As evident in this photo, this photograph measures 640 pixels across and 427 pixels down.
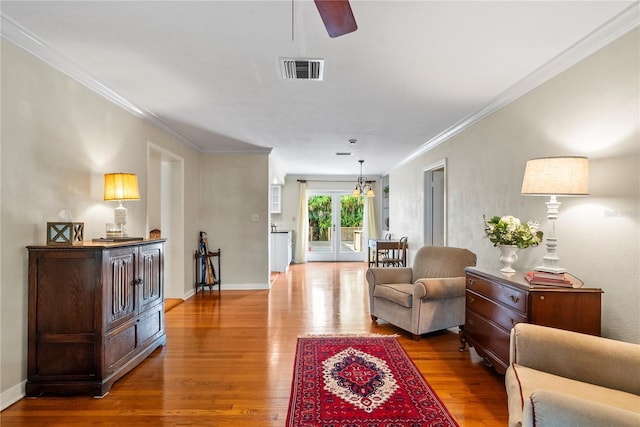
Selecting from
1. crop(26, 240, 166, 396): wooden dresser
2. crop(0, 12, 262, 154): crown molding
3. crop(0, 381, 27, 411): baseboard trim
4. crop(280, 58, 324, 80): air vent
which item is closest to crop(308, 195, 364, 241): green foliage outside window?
crop(0, 12, 262, 154): crown molding

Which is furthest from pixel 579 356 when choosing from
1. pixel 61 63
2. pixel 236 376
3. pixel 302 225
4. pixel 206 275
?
pixel 302 225

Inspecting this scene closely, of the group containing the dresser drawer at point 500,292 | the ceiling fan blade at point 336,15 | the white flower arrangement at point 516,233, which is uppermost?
the ceiling fan blade at point 336,15

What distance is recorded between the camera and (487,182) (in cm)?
358

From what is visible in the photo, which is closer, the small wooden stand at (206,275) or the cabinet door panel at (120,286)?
the cabinet door panel at (120,286)

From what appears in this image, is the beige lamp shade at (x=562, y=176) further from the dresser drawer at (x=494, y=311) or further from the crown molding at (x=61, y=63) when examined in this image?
the crown molding at (x=61, y=63)

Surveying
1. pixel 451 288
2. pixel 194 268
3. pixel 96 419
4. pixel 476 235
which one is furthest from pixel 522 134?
pixel 194 268

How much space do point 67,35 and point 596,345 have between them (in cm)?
360

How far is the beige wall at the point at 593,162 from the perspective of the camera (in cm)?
195

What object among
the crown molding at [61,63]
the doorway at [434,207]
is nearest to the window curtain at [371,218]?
the doorway at [434,207]

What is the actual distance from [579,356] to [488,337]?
97cm

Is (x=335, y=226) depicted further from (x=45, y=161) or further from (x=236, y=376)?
(x=45, y=161)

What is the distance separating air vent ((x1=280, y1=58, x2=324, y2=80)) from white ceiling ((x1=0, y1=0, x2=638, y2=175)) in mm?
58

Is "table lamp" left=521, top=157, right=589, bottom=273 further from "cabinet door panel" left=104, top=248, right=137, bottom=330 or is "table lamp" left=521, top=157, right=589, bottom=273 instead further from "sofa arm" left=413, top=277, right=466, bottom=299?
"cabinet door panel" left=104, top=248, right=137, bottom=330

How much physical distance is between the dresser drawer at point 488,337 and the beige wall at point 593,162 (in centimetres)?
62
